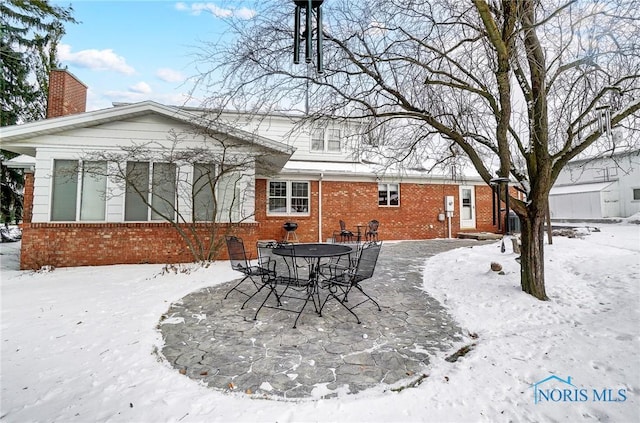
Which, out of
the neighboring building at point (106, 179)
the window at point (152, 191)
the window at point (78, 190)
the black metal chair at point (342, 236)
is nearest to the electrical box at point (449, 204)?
the black metal chair at point (342, 236)

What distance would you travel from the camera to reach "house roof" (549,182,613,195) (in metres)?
19.7

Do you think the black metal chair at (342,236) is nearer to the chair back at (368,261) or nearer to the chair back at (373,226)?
the chair back at (373,226)

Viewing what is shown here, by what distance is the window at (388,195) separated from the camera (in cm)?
1286

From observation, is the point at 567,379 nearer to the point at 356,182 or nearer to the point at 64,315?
the point at 64,315

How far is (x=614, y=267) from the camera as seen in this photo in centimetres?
536

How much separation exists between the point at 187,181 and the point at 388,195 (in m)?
8.28

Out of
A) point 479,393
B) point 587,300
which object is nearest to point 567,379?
Result: point 479,393

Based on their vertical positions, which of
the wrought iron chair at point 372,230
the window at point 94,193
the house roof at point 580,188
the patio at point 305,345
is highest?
the house roof at point 580,188

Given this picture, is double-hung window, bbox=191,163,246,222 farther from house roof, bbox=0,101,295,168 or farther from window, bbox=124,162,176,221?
house roof, bbox=0,101,295,168

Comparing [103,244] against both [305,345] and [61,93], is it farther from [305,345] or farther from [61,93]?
[305,345]

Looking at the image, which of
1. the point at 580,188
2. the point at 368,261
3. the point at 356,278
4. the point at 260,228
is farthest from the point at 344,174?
the point at 580,188

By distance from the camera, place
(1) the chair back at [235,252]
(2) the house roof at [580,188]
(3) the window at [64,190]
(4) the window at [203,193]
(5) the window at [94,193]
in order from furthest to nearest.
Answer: (2) the house roof at [580,188], (4) the window at [203,193], (5) the window at [94,193], (3) the window at [64,190], (1) the chair back at [235,252]

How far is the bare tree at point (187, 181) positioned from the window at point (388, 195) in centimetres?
640

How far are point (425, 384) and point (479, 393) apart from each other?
424 mm
